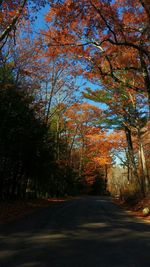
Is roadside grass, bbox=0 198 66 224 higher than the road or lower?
higher

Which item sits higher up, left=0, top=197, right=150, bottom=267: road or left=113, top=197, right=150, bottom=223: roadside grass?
left=113, top=197, right=150, bottom=223: roadside grass

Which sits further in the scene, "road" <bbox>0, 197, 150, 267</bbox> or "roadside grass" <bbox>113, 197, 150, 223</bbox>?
"roadside grass" <bbox>113, 197, 150, 223</bbox>

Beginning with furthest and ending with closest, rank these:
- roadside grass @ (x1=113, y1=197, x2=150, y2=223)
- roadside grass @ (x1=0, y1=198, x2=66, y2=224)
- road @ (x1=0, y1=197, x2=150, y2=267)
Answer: roadside grass @ (x1=113, y1=197, x2=150, y2=223)
roadside grass @ (x1=0, y1=198, x2=66, y2=224)
road @ (x1=0, y1=197, x2=150, y2=267)

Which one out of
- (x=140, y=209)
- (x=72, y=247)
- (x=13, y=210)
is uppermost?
(x=140, y=209)

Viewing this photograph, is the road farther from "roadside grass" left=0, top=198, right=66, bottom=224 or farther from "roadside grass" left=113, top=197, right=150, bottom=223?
"roadside grass" left=113, top=197, right=150, bottom=223

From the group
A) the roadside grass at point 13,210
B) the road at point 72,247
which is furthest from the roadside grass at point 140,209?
the road at point 72,247

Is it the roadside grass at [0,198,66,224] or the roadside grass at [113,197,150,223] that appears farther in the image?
the roadside grass at [113,197,150,223]

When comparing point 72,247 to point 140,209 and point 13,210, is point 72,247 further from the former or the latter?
point 140,209

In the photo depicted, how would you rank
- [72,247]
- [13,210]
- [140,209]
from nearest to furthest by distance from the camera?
[72,247] → [13,210] → [140,209]

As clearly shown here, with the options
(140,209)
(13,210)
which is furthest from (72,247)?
(140,209)

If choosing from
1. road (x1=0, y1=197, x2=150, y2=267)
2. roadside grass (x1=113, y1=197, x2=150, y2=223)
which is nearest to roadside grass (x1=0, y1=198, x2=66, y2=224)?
road (x1=0, y1=197, x2=150, y2=267)

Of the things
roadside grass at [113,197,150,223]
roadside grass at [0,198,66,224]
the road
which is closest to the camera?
the road

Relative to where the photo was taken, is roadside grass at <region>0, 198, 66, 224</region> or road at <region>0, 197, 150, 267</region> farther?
roadside grass at <region>0, 198, 66, 224</region>

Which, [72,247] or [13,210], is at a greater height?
[13,210]
